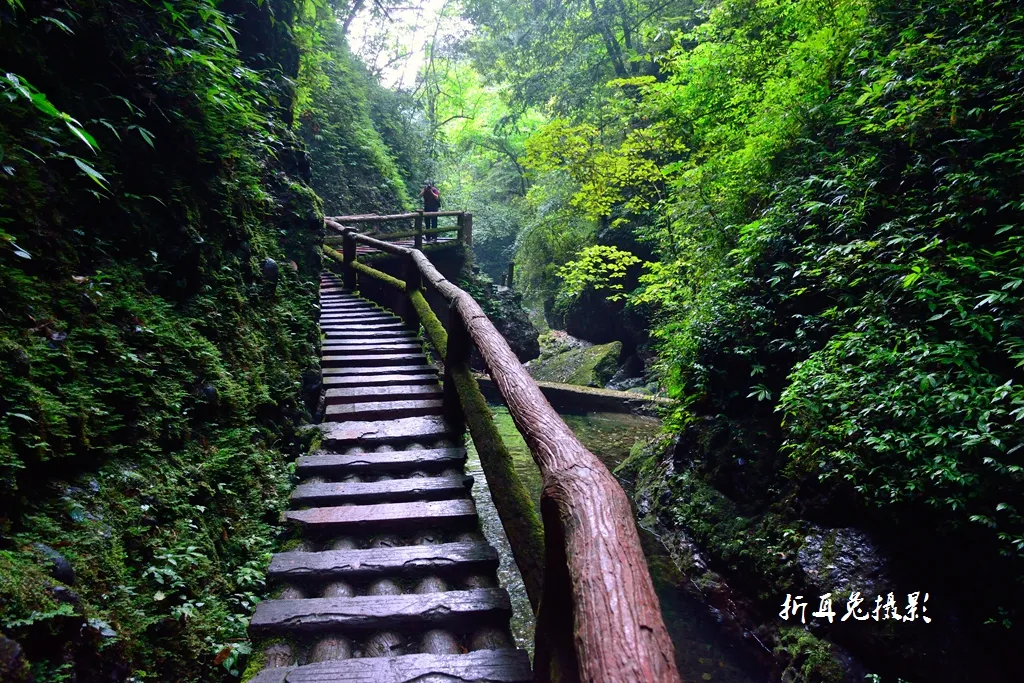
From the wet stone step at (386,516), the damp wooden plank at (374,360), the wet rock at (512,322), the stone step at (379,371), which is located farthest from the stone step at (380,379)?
the wet rock at (512,322)

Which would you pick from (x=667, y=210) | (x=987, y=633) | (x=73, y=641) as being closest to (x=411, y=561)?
(x=73, y=641)

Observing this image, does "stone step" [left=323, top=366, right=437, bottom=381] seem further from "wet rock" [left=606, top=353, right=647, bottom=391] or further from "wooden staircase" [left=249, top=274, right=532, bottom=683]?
"wet rock" [left=606, top=353, right=647, bottom=391]

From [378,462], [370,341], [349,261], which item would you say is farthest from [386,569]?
[349,261]

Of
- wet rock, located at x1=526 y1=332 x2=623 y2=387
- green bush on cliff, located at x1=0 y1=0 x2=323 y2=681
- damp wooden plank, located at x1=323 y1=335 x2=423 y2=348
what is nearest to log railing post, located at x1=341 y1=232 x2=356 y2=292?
damp wooden plank, located at x1=323 y1=335 x2=423 y2=348

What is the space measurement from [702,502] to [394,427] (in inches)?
138

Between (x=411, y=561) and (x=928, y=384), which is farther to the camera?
(x=928, y=384)

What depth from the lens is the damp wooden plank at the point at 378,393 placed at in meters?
4.64

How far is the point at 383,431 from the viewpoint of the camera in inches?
160

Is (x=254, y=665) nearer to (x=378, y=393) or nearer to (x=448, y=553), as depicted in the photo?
(x=448, y=553)

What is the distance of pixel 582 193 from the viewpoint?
472 inches

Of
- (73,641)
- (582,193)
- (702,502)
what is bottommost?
(702,502)

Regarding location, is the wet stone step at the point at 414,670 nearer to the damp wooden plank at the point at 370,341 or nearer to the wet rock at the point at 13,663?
the wet rock at the point at 13,663

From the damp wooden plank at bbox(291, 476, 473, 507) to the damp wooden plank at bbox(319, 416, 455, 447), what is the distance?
53cm

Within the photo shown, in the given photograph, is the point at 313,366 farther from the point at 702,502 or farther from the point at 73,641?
the point at 702,502
